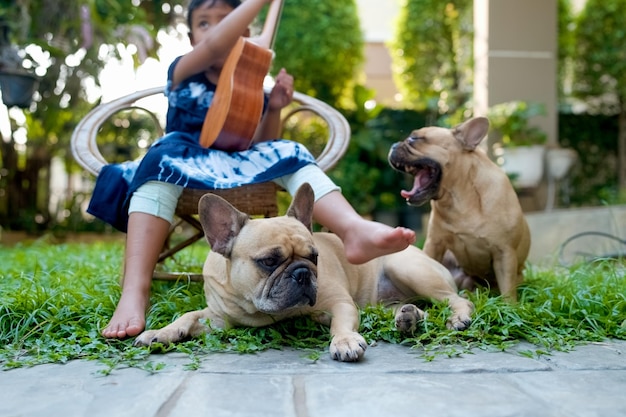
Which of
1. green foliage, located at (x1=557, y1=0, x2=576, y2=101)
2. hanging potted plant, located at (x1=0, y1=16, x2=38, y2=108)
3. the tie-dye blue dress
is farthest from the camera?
green foliage, located at (x1=557, y1=0, x2=576, y2=101)

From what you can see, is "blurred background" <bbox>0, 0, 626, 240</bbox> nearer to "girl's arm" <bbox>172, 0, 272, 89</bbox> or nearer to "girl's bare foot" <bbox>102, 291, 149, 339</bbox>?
"girl's arm" <bbox>172, 0, 272, 89</bbox>

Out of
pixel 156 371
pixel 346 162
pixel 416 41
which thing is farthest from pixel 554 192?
pixel 156 371

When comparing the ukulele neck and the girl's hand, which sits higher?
the ukulele neck

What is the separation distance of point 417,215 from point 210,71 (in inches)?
194

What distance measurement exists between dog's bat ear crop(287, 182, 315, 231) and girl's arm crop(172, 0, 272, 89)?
0.91 metres

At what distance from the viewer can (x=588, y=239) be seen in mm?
4875

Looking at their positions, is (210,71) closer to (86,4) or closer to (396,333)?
(396,333)

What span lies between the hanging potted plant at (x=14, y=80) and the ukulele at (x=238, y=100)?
2575 millimetres

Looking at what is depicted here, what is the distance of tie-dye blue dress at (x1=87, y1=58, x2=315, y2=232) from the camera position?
2.65 metres

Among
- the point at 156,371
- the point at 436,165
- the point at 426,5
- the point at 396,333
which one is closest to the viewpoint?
the point at 156,371

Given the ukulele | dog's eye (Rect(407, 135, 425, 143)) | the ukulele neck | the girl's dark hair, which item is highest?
the girl's dark hair

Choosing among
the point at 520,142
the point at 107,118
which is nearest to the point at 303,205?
the point at 107,118

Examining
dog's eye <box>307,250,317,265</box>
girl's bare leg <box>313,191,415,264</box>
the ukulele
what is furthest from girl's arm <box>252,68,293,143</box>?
dog's eye <box>307,250,317,265</box>

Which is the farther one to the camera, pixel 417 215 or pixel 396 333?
pixel 417 215
